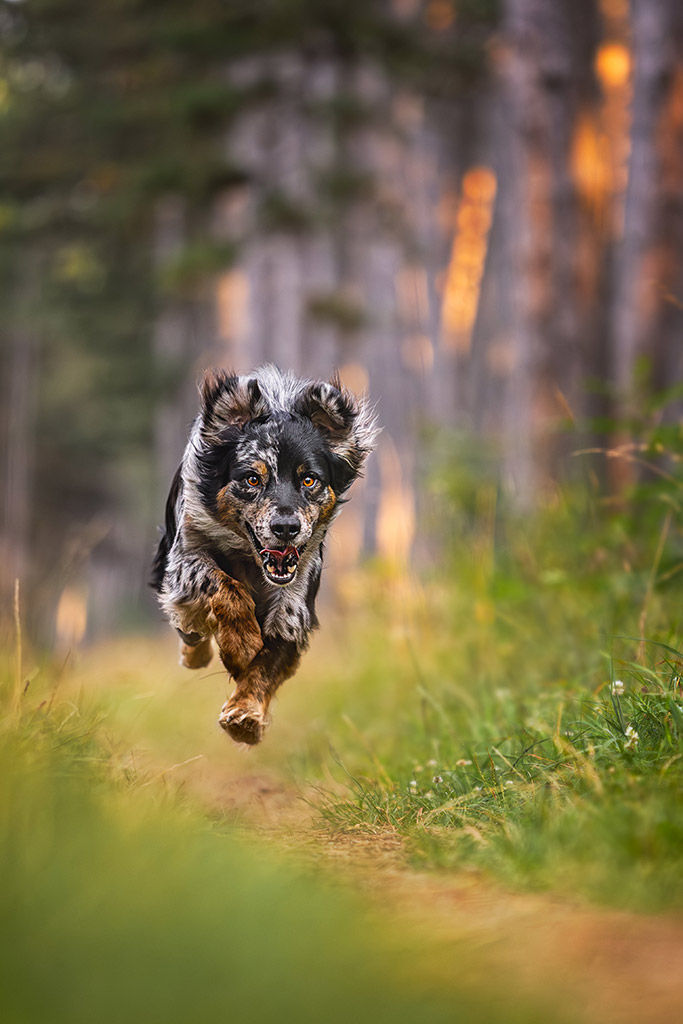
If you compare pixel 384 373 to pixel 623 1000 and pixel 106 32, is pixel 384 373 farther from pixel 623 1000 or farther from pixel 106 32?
pixel 623 1000

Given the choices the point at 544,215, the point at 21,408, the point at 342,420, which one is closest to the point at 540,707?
the point at 342,420

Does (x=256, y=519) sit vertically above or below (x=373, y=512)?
below

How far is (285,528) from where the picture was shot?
13.2 feet

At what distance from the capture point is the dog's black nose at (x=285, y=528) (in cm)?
404

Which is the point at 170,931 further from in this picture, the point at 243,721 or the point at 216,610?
the point at 216,610

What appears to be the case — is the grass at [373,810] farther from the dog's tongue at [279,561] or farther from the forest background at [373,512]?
the dog's tongue at [279,561]

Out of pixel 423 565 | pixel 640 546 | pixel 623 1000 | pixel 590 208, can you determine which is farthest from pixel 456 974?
pixel 590 208

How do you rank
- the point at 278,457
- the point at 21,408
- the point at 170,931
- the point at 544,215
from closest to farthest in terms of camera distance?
the point at 170,931
the point at 278,457
the point at 544,215
the point at 21,408

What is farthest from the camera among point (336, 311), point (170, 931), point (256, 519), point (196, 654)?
point (336, 311)

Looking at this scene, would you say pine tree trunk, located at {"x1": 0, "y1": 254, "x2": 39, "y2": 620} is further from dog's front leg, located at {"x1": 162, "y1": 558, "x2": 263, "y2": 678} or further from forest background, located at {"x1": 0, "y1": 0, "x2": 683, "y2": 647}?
dog's front leg, located at {"x1": 162, "y1": 558, "x2": 263, "y2": 678}

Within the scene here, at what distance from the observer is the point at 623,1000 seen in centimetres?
243

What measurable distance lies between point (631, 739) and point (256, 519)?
1729 millimetres

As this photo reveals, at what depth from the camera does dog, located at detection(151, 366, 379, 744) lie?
4184 mm

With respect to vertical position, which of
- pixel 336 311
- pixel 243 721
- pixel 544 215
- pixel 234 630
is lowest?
pixel 243 721
